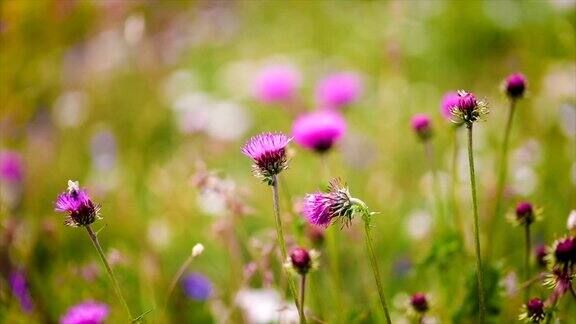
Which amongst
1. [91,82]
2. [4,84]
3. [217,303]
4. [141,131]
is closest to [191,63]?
[91,82]

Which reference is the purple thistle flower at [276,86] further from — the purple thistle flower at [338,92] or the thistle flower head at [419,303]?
the thistle flower head at [419,303]

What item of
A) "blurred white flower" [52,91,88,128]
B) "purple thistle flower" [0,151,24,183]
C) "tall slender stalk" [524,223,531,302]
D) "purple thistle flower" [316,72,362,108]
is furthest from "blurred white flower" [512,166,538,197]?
"blurred white flower" [52,91,88,128]

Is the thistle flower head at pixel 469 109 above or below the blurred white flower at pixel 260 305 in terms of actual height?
below

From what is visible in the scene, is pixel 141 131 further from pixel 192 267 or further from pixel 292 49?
pixel 292 49

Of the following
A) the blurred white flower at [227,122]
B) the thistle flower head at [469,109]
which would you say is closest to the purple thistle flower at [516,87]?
the thistle flower head at [469,109]

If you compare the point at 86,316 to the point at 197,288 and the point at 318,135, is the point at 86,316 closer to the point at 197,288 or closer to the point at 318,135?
the point at 197,288

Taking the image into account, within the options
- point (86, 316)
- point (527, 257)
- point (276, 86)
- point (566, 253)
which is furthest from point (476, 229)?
point (276, 86)

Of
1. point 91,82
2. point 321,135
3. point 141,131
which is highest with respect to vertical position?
point 91,82
